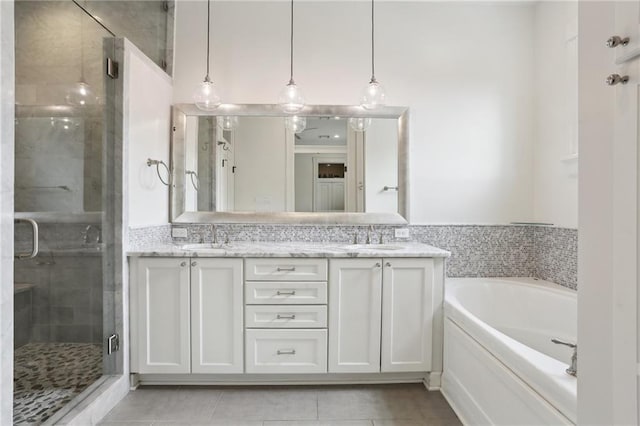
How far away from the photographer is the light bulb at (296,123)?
272cm

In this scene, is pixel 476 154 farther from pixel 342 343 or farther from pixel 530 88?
pixel 342 343

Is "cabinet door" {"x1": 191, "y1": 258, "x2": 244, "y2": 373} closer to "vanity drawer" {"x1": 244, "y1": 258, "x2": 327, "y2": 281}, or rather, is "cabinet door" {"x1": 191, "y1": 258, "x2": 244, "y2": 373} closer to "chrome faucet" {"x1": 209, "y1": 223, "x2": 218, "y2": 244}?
"vanity drawer" {"x1": 244, "y1": 258, "x2": 327, "y2": 281}

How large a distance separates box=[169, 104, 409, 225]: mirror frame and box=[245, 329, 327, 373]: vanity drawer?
0.88 meters

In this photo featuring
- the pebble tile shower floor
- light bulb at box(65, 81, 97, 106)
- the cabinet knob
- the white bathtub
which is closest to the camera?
the cabinet knob

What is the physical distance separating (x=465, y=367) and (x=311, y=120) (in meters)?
2.00

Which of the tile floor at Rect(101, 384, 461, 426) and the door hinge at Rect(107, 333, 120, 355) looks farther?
the door hinge at Rect(107, 333, 120, 355)

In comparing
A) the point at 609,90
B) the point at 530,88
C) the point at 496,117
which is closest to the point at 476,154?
the point at 496,117

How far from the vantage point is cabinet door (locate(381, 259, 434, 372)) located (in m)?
2.19

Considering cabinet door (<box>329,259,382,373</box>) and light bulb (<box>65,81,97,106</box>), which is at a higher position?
light bulb (<box>65,81,97,106</box>)

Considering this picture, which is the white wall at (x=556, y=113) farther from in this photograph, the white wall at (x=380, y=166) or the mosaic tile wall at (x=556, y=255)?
the white wall at (x=380, y=166)

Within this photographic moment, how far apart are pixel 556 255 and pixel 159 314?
281cm

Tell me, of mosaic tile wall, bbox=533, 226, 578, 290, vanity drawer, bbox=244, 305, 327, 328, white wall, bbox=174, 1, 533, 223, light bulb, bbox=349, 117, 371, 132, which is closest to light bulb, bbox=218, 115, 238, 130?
white wall, bbox=174, 1, 533, 223

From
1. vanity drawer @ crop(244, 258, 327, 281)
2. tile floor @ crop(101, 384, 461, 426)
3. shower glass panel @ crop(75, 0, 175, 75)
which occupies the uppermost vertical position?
shower glass panel @ crop(75, 0, 175, 75)

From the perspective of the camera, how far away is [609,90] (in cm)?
78
